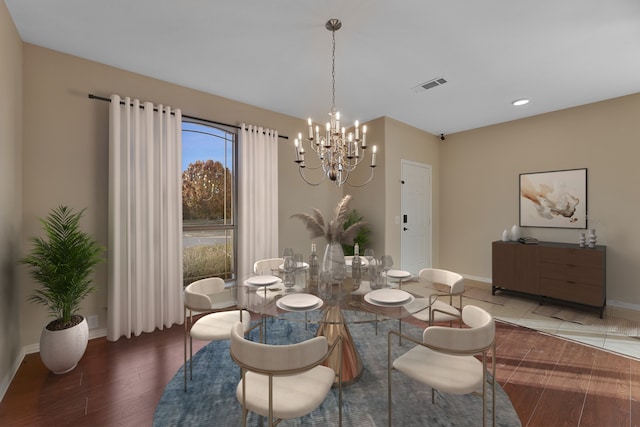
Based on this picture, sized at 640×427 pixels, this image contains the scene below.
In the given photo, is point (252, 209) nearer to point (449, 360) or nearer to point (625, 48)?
point (449, 360)

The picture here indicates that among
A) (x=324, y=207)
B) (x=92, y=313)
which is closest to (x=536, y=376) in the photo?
(x=324, y=207)

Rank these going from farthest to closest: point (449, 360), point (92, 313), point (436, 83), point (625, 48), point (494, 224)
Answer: point (494, 224) < point (436, 83) < point (92, 313) < point (625, 48) < point (449, 360)

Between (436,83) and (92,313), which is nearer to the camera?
(92,313)

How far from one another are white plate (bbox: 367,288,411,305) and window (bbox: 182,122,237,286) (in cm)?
247

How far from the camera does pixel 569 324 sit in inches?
127

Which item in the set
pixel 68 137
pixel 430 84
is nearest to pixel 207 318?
pixel 68 137

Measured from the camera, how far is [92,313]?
9.26 ft

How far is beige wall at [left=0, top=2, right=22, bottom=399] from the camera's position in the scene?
2012mm

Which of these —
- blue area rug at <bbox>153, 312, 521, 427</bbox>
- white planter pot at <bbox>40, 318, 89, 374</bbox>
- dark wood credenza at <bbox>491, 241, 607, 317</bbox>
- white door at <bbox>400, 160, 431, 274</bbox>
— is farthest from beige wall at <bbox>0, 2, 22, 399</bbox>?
dark wood credenza at <bbox>491, 241, 607, 317</bbox>

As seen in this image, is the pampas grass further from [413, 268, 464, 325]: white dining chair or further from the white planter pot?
the white planter pot


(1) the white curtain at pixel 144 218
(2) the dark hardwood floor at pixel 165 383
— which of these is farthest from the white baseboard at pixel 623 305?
(1) the white curtain at pixel 144 218

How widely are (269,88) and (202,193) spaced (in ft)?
5.12

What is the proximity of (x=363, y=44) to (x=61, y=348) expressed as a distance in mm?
3556

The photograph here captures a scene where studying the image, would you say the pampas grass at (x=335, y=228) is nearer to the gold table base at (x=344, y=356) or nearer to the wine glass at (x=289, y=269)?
the wine glass at (x=289, y=269)
